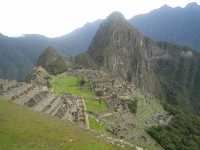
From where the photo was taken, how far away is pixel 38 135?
18500 millimetres

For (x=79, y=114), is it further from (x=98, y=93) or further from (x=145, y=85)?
(x=145, y=85)

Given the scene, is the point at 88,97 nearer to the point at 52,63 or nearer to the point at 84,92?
the point at 84,92

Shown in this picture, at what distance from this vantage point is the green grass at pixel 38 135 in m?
17.2

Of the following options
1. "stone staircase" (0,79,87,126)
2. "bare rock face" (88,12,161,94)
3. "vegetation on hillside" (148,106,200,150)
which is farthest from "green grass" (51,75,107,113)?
"bare rock face" (88,12,161,94)

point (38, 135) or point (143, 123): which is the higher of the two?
point (38, 135)

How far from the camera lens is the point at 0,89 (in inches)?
1307

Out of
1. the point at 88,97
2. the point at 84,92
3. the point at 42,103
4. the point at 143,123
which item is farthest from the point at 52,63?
the point at 42,103

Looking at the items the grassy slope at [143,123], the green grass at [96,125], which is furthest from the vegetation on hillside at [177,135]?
the green grass at [96,125]

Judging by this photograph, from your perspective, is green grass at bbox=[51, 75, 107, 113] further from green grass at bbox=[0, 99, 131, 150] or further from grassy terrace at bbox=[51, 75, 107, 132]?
green grass at bbox=[0, 99, 131, 150]

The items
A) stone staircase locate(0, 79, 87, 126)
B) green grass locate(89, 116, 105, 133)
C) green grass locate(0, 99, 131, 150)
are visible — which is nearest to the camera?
green grass locate(0, 99, 131, 150)

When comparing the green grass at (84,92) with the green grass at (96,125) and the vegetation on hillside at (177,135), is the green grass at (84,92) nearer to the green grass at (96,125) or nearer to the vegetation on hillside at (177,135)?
the green grass at (96,125)

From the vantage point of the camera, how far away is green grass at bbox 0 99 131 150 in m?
17.2

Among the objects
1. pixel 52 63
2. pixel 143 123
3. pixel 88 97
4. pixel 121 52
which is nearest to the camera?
pixel 143 123

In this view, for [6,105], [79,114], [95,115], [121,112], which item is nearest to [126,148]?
[6,105]
